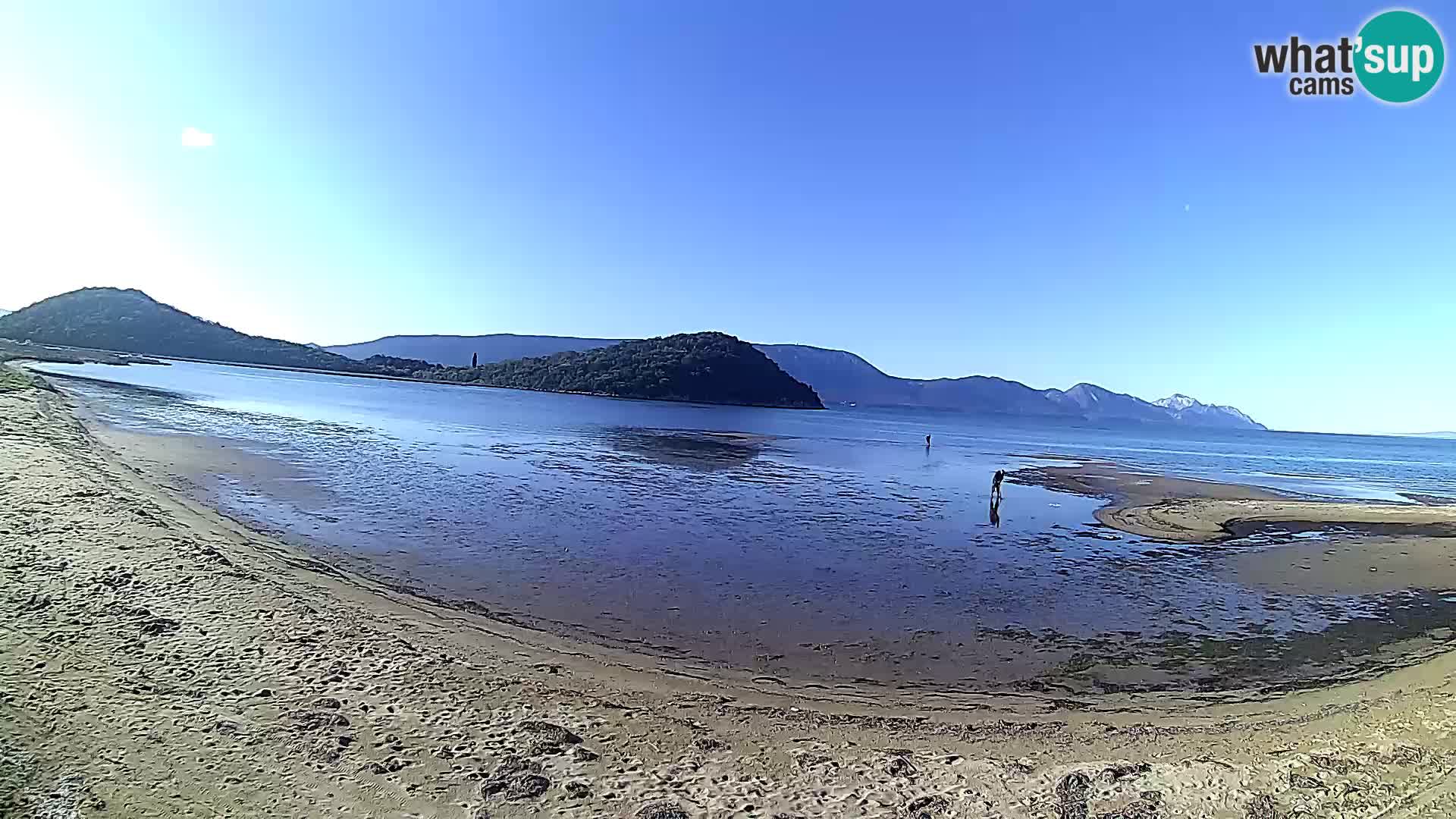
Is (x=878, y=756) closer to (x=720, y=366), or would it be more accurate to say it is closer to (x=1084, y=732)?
(x=1084, y=732)

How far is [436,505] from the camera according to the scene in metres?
19.1

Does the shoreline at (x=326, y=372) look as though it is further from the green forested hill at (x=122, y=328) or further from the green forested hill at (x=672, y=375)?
the green forested hill at (x=122, y=328)

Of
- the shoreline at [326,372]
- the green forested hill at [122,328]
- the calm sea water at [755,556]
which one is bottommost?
the calm sea water at [755,556]

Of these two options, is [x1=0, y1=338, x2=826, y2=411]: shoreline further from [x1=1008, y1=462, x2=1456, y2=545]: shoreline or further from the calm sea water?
[x1=1008, y1=462, x2=1456, y2=545]: shoreline

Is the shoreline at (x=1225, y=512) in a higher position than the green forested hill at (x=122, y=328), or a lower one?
lower

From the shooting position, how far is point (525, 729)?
6.65 meters

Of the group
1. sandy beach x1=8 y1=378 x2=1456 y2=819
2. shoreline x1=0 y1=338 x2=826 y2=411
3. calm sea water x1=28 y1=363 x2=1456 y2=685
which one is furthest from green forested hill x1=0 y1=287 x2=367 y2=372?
sandy beach x1=8 y1=378 x2=1456 y2=819

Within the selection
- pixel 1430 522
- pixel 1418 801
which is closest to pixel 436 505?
pixel 1418 801

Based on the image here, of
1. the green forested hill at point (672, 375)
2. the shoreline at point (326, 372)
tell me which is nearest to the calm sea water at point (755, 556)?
the shoreline at point (326, 372)

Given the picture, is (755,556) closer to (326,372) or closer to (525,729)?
(525,729)

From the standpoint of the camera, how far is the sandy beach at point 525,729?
546cm

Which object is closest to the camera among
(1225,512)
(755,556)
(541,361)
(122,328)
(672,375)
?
(755,556)

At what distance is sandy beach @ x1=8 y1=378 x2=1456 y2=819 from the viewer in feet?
17.9

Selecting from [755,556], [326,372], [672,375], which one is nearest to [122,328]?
[326,372]
